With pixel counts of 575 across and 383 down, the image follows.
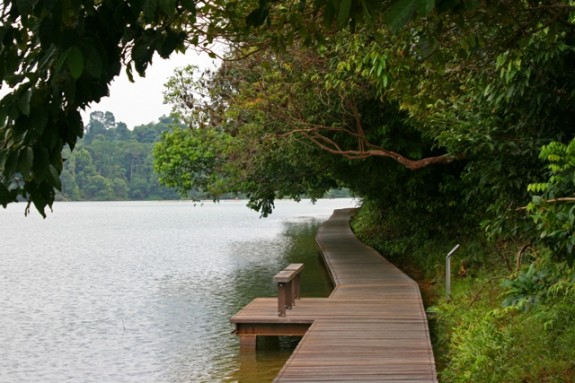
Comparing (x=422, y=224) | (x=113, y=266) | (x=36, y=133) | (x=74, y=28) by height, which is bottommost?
(x=113, y=266)

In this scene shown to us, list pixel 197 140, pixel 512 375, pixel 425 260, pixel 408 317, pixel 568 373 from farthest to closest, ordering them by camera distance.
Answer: pixel 197 140 < pixel 425 260 < pixel 408 317 < pixel 512 375 < pixel 568 373

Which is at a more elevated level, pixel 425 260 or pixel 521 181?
pixel 521 181

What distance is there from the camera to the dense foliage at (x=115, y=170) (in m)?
127

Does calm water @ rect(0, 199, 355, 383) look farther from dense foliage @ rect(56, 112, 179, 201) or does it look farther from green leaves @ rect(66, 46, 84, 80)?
dense foliage @ rect(56, 112, 179, 201)

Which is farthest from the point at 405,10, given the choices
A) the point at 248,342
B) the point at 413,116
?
the point at 413,116

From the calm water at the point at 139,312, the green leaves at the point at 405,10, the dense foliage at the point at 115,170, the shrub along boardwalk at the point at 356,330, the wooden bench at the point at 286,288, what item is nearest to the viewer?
the green leaves at the point at 405,10

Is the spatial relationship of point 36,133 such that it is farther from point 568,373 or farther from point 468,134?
point 468,134

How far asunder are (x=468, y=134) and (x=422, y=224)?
35.8ft

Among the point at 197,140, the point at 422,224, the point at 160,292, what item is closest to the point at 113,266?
the point at 197,140

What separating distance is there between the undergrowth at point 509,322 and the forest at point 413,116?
3 cm

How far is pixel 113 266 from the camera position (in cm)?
2962

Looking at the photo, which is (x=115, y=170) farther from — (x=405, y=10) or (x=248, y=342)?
(x=405, y=10)

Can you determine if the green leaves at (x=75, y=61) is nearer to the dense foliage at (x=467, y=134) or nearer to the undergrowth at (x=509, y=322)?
the dense foliage at (x=467, y=134)

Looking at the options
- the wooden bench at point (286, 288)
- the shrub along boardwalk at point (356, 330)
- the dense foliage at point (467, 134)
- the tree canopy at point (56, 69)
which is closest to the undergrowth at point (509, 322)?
the dense foliage at point (467, 134)
